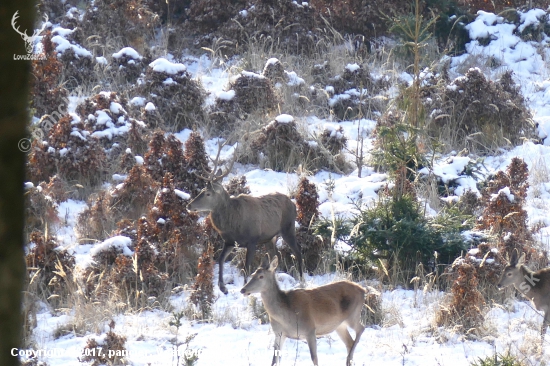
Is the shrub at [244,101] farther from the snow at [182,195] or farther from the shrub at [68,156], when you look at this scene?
the snow at [182,195]

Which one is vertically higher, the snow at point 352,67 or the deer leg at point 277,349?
the snow at point 352,67

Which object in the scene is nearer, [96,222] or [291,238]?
[291,238]

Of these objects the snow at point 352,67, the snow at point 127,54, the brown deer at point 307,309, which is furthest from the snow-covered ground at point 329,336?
the snow at point 127,54

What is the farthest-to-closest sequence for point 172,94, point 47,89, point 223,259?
point 172,94
point 47,89
point 223,259

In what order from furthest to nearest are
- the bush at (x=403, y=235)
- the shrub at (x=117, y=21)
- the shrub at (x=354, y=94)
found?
the shrub at (x=117, y=21)
the shrub at (x=354, y=94)
the bush at (x=403, y=235)

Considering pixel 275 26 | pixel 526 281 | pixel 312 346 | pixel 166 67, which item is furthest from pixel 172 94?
pixel 312 346

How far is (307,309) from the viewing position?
6.33m

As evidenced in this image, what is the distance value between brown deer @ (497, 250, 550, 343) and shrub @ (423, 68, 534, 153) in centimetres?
534

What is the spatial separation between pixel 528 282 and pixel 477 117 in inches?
236

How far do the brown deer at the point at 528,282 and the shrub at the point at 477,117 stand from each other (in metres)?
5.34

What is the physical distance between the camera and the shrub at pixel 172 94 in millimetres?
13258

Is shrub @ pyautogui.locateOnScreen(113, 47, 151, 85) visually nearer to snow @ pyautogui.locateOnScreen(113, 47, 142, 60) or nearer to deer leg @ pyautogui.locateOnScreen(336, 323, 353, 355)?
snow @ pyautogui.locateOnScreen(113, 47, 142, 60)

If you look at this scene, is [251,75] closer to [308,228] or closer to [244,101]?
[244,101]

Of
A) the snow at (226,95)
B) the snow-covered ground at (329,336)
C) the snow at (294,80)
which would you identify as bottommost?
the snow-covered ground at (329,336)
